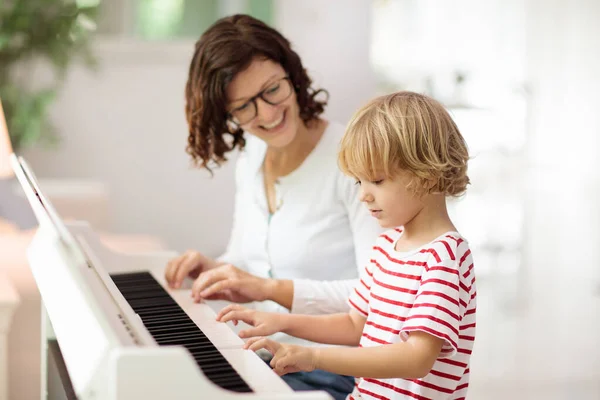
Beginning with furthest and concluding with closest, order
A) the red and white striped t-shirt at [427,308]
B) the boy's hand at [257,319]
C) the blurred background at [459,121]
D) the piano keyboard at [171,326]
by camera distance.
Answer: the blurred background at [459,121] → the boy's hand at [257,319] → the red and white striped t-shirt at [427,308] → the piano keyboard at [171,326]

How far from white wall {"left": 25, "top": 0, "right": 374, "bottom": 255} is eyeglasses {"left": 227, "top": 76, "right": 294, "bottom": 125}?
2.57 m

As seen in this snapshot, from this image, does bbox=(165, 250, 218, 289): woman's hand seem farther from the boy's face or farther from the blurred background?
the blurred background

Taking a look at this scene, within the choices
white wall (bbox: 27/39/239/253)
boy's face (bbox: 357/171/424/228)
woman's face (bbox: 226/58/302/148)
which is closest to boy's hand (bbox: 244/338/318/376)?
boy's face (bbox: 357/171/424/228)

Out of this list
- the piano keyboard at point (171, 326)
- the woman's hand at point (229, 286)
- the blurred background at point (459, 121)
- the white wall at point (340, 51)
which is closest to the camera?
the piano keyboard at point (171, 326)

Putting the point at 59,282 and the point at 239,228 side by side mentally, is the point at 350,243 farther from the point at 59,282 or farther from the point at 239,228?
the point at 59,282

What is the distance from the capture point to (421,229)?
53.5 inches

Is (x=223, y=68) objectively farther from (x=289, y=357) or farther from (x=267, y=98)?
(x=289, y=357)

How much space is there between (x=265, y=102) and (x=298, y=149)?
196 mm

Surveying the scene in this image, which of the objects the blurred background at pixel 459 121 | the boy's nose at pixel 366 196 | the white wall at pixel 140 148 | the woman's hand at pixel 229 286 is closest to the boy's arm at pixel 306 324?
the woman's hand at pixel 229 286

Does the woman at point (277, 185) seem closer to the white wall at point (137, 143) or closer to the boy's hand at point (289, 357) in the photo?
the boy's hand at point (289, 357)

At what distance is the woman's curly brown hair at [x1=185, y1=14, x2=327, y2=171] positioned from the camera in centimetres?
176

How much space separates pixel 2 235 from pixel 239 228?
1.45m

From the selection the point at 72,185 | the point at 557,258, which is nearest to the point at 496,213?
the point at 557,258

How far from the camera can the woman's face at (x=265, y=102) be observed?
Result: 177 cm
